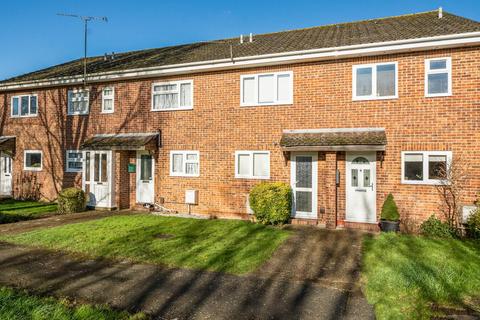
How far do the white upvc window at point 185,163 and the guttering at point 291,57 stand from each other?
3.07 metres

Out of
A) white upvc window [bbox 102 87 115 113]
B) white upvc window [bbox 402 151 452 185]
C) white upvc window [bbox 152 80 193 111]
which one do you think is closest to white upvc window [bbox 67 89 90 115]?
white upvc window [bbox 102 87 115 113]

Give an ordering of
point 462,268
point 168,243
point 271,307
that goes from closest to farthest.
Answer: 1. point 271,307
2. point 462,268
3. point 168,243

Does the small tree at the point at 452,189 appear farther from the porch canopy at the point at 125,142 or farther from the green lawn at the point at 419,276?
the porch canopy at the point at 125,142

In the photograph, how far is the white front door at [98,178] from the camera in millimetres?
13148

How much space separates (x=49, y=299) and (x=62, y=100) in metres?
12.3

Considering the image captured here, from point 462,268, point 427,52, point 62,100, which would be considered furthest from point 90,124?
point 462,268

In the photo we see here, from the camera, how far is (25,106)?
15.9 meters

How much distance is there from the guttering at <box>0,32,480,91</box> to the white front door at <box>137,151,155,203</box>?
10.6 ft

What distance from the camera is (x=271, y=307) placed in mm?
4801

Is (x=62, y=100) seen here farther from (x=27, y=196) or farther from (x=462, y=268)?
(x=462, y=268)

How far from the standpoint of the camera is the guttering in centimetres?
898

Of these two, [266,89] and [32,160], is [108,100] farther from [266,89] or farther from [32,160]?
[266,89]

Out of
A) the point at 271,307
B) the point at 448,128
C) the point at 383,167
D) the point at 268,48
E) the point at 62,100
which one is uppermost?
the point at 268,48

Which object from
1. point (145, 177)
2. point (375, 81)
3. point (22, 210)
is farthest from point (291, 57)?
point (22, 210)
